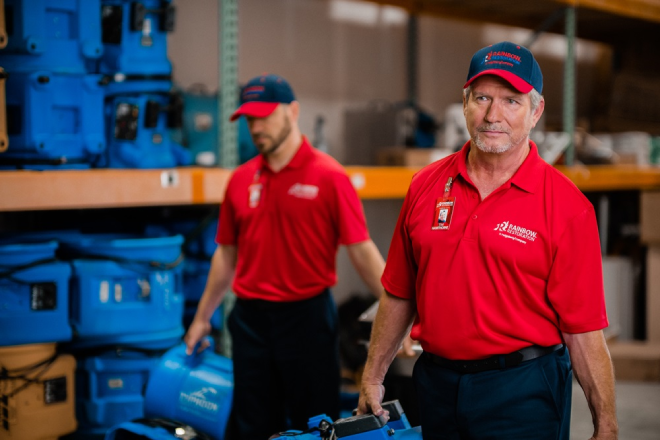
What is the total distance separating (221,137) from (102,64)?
73 cm

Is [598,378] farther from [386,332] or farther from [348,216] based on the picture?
[348,216]

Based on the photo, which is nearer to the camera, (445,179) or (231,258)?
(445,179)

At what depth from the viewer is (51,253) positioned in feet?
12.7

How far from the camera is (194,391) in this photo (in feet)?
11.5

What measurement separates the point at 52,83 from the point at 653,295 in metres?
4.86

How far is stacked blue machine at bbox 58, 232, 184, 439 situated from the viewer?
398cm

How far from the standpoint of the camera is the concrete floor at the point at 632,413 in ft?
15.5

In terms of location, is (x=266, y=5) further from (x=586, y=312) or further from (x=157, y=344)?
(x=586, y=312)

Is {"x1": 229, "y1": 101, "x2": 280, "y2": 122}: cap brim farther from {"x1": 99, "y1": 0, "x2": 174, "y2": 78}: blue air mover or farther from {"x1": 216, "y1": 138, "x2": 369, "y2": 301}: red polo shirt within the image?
{"x1": 99, "y1": 0, "x2": 174, "y2": 78}: blue air mover

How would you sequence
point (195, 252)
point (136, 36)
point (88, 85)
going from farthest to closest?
point (195, 252) → point (136, 36) → point (88, 85)

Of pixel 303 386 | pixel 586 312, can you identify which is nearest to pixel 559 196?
pixel 586 312

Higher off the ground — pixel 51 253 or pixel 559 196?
pixel 559 196

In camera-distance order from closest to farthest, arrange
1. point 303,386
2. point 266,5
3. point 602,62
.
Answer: point 303,386
point 266,5
point 602,62

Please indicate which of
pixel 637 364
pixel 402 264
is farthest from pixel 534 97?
pixel 637 364
